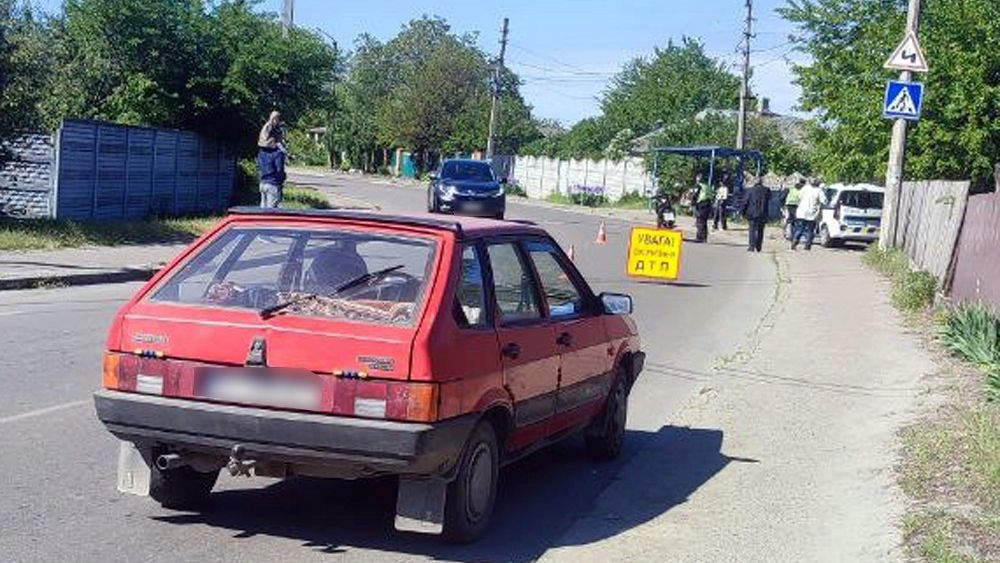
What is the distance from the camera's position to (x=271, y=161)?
20.0 m

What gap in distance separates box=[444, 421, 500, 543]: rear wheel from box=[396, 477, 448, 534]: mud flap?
0.08m

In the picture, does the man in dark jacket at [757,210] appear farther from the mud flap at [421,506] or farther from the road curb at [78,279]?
the mud flap at [421,506]

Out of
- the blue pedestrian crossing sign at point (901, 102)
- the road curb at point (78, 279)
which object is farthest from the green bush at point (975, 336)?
the road curb at point (78, 279)

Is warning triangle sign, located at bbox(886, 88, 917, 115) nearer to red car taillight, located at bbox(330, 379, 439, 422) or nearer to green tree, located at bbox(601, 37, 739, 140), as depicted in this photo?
red car taillight, located at bbox(330, 379, 439, 422)

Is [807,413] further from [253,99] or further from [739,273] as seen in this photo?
[253,99]

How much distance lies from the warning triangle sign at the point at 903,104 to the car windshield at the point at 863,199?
41.4 feet

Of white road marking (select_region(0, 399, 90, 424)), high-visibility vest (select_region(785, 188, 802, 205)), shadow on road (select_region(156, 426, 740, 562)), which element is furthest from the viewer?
high-visibility vest (select_region(785, 188, 802, 205))

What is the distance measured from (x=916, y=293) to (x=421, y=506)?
1349cm

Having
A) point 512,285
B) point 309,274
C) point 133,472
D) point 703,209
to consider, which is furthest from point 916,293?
point 703,209

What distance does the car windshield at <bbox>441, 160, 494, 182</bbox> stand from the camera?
111ft

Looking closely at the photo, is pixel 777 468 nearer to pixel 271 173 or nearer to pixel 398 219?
pixel 398 219

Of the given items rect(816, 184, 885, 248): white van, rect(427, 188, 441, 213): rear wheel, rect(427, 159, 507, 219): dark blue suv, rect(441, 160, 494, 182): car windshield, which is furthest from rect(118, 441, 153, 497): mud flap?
rect(816, 184, 885, 248): white van

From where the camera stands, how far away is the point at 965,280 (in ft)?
54.4

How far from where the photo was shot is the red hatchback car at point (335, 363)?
5.70m
